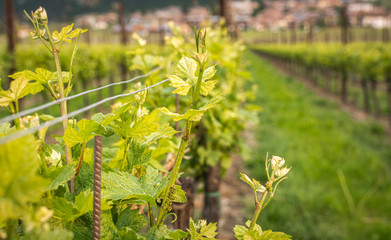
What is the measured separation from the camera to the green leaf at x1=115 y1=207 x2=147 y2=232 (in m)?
0.73

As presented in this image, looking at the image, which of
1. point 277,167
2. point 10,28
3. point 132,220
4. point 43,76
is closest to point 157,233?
point 132,220

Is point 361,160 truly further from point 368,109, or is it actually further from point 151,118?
point 151,118

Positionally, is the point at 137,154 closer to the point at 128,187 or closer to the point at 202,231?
the point at 128,187

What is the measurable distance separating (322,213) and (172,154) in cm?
313

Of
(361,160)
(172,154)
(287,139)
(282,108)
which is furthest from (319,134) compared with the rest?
(172,154)

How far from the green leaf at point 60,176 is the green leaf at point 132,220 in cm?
20

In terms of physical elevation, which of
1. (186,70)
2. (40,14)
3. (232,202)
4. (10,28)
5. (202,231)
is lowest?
(232,202)

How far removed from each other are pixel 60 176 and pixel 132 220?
0.22 m

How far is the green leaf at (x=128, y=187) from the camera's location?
0.71 m

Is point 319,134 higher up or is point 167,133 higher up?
point 167,133

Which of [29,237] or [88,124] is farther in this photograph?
[88,124]

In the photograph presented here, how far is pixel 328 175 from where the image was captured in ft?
16.1

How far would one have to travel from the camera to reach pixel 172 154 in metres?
1.39

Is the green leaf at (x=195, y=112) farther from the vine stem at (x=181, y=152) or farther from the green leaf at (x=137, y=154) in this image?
the green leaf at (x=137, y=154)
